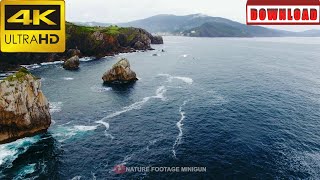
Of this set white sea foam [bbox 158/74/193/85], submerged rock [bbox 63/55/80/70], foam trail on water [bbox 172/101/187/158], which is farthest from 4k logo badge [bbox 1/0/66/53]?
submerged rock [bbox 63/55/80/70]

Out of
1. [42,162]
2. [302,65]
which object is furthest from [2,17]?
[302,65]

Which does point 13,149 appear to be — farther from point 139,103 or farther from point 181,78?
point 181,78

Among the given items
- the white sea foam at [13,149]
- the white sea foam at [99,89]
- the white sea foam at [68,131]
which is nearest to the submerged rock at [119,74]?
the white sea foam at [99,89]

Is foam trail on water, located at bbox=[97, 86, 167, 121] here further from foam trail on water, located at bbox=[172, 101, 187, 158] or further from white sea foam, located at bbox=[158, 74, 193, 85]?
white sea foam, located at bbox=[158, 74, 193, 85]

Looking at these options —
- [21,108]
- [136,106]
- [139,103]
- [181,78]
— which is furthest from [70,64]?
[21,108]

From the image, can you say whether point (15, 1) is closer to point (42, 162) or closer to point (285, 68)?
point (42, 162)

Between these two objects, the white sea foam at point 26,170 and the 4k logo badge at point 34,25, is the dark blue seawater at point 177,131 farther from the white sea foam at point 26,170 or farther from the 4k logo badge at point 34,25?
the 4k logo badge at point 34,25
